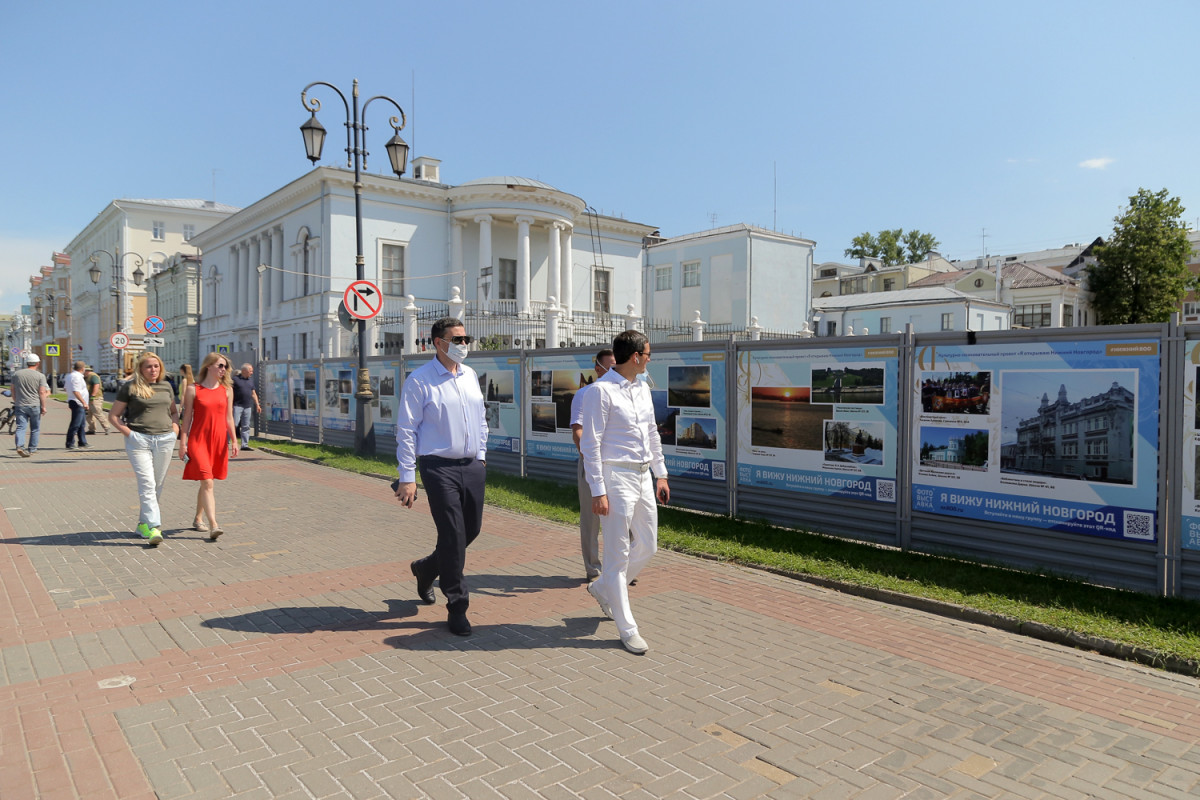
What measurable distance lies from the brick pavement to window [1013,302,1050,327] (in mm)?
64388

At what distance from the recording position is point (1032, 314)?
63594 mm

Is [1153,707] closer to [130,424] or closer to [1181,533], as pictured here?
[1181,533]

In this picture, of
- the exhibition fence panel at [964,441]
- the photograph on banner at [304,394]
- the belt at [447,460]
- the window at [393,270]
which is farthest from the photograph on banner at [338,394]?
the window at [393,270]

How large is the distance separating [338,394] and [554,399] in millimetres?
8764

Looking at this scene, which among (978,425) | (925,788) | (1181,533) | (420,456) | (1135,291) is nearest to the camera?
(925,788)

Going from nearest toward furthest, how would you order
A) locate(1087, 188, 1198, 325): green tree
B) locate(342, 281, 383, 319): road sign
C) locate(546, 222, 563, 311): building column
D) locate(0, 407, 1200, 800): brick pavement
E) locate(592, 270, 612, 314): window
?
1. locate(0, 407, 1200, 800): brick pavement
2. locate(342, 281, 383, 319): road sign
3. locate(546, 222, 563, 311): building column
4. locate(592, 270, 612, 314): window
5. locate(1087, 188, 1198, 325): green tree

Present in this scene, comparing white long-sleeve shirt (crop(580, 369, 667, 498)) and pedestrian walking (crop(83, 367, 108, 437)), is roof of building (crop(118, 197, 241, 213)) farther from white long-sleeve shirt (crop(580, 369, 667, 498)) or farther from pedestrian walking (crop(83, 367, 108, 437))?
white long-sleeve shirt (crop(580, 369, 667, 498))

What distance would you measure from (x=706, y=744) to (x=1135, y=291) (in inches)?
2752

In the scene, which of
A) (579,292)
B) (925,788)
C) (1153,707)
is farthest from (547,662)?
(579,292)

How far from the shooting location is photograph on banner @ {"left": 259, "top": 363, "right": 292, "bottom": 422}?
2195 centimetres

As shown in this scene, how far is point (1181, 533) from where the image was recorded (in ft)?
19.5

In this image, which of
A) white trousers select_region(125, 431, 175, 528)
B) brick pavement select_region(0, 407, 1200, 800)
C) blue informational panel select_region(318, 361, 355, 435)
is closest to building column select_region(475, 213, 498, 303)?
blue informational panel select_region(318, 361, 355, 435)

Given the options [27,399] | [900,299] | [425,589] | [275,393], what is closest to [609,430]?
[425,589]

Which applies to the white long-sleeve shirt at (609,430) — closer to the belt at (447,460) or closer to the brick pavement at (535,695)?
the belt at (447,460)
